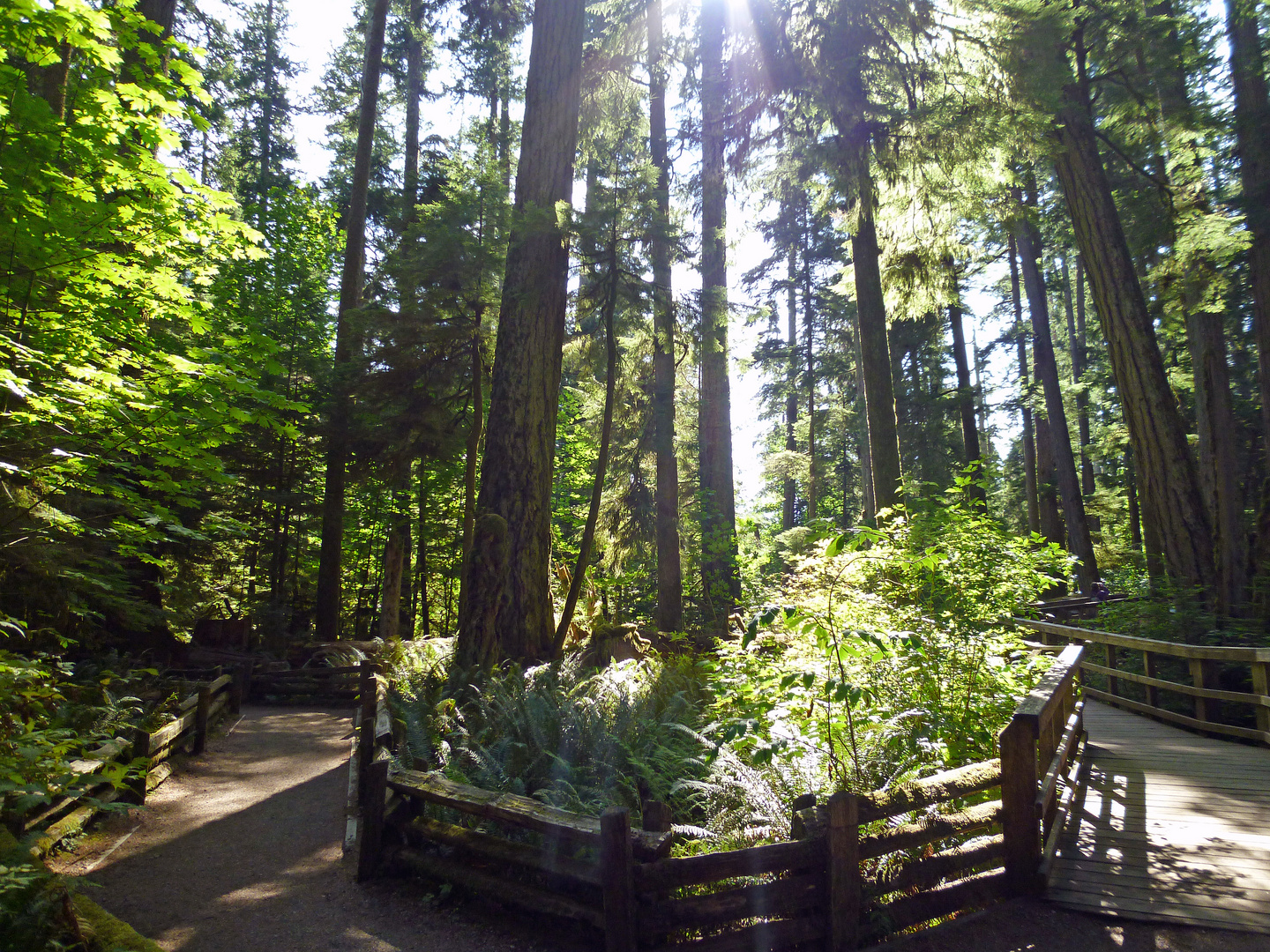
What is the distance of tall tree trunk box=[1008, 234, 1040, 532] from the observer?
24.8 metres

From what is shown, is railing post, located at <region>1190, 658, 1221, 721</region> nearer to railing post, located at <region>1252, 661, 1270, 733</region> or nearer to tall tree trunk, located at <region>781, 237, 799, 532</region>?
railing post, located at <region>1252, 661, 1270, 733</region>

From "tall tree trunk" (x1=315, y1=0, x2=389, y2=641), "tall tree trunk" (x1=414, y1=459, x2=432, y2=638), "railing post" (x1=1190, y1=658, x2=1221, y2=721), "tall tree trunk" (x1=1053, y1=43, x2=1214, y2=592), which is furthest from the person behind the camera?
"tall tree trunk" (x1=414, y1=459, x2=432, y2=638)

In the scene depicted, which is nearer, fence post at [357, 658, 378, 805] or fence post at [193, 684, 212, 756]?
fence post at [357, 658, 378, 805]

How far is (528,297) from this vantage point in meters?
9.40

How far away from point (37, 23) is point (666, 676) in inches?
309

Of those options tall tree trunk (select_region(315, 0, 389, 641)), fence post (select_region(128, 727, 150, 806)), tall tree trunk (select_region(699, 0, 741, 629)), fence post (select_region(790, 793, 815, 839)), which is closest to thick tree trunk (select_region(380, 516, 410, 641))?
tall tree trunk (select_region(315, 0, 389, 641))

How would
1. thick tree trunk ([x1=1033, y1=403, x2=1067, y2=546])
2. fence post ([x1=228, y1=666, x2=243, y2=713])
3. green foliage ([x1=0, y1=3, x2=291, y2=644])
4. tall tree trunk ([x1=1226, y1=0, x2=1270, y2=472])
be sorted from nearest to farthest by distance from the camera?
green foliage ([x1=0, y1=3, x2=291, y2=644]) < fence post ([x1=228, y1=666, x2=243, y2=713]) < tall tree trunk ([x1=1226, y1=0, x2=1270, y2=472]) < thick tree trunk ([x1=1033, y1=403, x2=1067, y2=546])

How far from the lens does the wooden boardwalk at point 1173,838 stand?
12.3 feet

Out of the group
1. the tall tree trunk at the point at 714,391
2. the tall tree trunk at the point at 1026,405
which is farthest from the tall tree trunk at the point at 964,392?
the tall tree trunk at the point at 714,391

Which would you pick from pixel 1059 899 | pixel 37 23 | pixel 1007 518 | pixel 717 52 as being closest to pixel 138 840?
pixel 37 23

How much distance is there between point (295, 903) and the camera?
4551mm

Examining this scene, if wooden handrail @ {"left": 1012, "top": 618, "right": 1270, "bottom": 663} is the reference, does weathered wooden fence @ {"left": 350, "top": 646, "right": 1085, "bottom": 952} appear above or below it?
below

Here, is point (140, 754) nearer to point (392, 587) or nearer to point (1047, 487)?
point (392, 587)

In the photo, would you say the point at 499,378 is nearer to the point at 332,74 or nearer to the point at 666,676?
the point at 666,676
